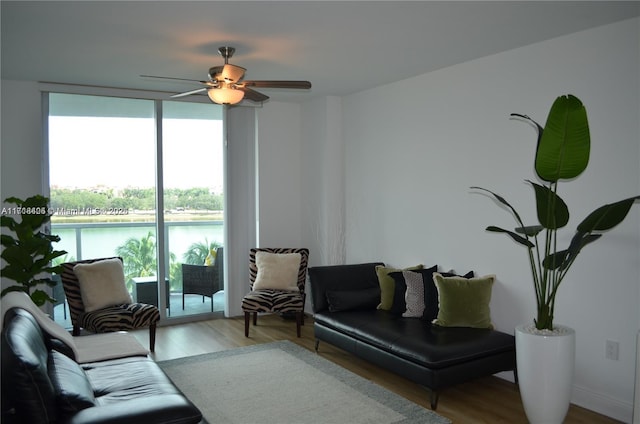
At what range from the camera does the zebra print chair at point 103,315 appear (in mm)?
4707

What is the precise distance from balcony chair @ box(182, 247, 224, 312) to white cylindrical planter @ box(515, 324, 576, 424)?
410cm

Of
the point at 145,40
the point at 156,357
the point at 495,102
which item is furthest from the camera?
the point at 156,357

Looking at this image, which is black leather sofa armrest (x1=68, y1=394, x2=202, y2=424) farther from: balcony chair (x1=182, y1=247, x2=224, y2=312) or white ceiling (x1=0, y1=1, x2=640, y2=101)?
balcony chair (x1=182, y1=247, x2=224, y2=312)

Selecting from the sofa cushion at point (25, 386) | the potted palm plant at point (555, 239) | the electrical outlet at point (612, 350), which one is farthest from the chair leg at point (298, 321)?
the sofa cushion at point (25, 386)

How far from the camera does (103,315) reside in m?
4.73

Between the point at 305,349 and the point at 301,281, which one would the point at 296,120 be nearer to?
the point at 301,281

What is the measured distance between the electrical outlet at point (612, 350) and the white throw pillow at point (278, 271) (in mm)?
3293

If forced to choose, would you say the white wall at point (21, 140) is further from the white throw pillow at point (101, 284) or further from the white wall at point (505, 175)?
the white wall at point (505, 175)

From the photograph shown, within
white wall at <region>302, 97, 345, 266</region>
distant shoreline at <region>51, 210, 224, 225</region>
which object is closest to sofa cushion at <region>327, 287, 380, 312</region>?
white wall at <region>302, 97, 345, 266</region>

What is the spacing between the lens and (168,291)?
20.4 feet

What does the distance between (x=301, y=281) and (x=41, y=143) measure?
124 inches

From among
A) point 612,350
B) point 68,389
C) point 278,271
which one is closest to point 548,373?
point 612,350

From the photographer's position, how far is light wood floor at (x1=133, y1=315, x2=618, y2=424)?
3617 millimetres

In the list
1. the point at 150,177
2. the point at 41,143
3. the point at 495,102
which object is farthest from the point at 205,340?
the point at 495,102
